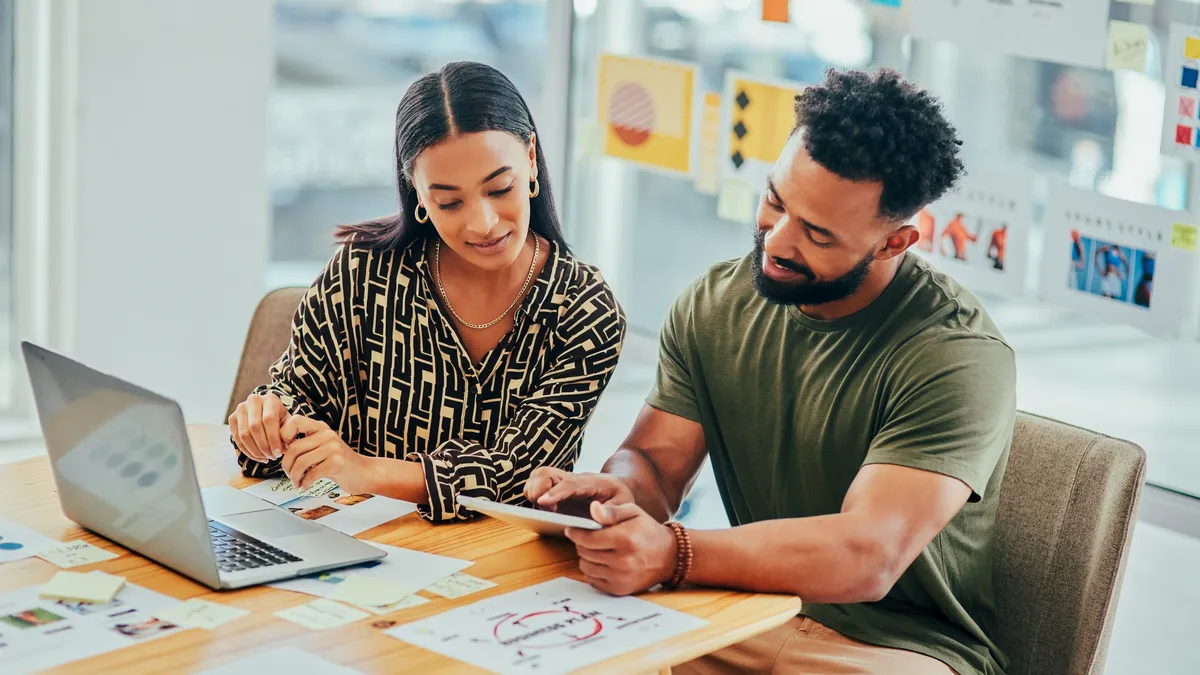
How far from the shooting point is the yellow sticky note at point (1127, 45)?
2.21 m

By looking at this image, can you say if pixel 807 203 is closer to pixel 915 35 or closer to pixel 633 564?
pixel 633 564

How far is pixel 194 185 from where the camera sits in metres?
3.36

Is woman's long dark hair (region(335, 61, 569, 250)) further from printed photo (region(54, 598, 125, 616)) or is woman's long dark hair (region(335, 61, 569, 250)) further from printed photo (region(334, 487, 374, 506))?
printed photo (region(54, 598, 125, 616))

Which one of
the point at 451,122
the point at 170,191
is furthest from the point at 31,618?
the point at 170,191

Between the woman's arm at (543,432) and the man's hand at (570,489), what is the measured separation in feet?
0.41

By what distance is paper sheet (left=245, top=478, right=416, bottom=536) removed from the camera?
1.71m

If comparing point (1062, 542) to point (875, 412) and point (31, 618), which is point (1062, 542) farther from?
point (31, 618)

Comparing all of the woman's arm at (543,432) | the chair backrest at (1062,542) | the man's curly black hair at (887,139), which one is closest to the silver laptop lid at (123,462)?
the woman's arm at (543,432)

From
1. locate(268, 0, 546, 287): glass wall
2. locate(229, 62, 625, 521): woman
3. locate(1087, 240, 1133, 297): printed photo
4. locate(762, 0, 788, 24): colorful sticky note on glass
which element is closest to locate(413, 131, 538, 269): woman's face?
locate(229, 62, 625, 521): woman

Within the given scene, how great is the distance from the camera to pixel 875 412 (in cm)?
174

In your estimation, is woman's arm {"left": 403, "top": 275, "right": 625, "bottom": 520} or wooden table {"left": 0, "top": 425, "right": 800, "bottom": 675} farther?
woman's arm {"left": 403, "top": 275, "right": 625, "bottom": 520}

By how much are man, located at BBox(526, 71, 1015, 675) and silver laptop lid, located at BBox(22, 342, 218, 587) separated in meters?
0.42

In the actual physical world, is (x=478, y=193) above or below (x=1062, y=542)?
above

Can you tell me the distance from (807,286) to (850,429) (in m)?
0.19
